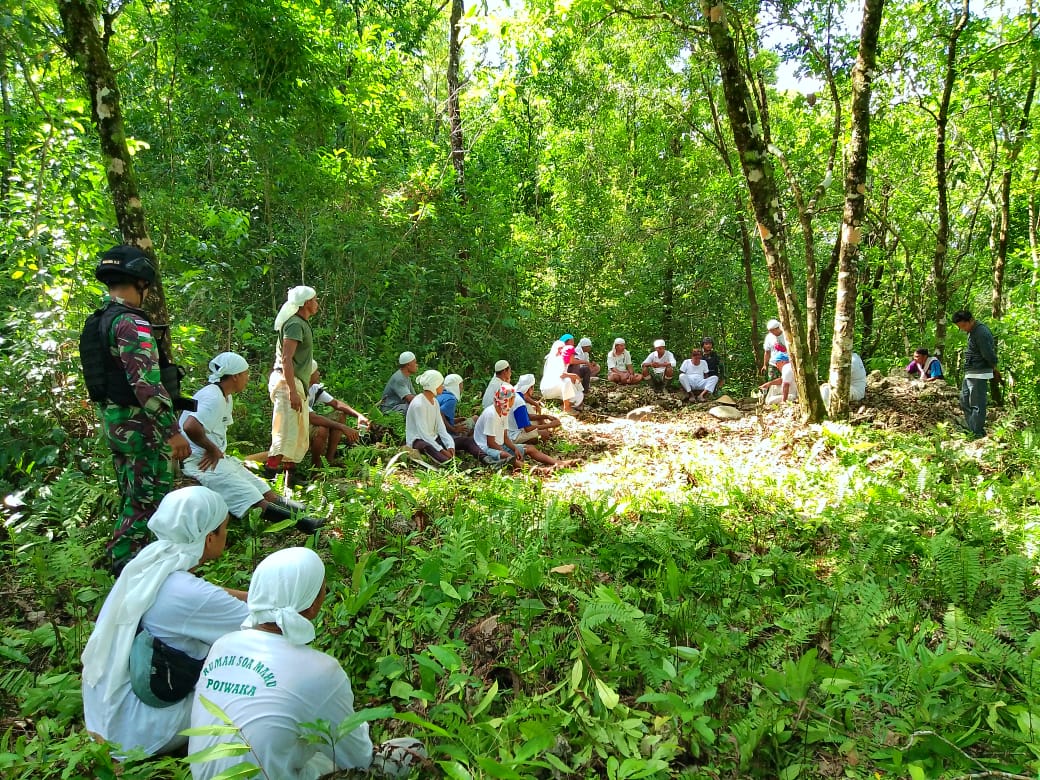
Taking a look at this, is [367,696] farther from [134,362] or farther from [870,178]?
[870,178]

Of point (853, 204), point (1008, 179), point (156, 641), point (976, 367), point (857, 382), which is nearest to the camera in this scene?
point (156, 641)

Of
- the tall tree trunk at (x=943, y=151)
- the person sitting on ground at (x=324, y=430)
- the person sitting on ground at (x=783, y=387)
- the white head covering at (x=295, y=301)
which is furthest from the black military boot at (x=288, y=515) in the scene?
the tall tree trunk at (x=943, y=151)

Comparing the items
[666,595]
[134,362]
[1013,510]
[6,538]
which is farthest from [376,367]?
[1013,510]

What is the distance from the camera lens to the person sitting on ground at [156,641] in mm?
2441

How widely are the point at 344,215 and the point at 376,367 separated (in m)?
2.35

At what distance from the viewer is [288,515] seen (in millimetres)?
4711

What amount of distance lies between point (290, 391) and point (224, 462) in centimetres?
106

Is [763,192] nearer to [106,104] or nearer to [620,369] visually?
[620,369]

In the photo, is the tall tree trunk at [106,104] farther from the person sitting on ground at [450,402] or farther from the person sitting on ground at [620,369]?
the person sitting on ground at [620,369]

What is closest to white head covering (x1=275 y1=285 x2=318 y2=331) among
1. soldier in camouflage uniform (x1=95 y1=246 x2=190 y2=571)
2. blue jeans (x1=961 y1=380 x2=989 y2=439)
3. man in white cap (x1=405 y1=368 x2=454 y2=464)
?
man in white cap (x1=405 y1=368 x2=454 y2=464)

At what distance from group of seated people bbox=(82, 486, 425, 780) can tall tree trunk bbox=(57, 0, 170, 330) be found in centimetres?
A: 258

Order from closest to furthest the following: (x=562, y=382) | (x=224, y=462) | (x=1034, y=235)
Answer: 1. (x=224, y=462)
2. (x=562, y=382)
3. (x=1034, y=235)

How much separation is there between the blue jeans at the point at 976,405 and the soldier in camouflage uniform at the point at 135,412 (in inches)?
340

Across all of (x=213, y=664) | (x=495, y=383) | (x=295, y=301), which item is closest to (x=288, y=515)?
(x=295, y=301)
